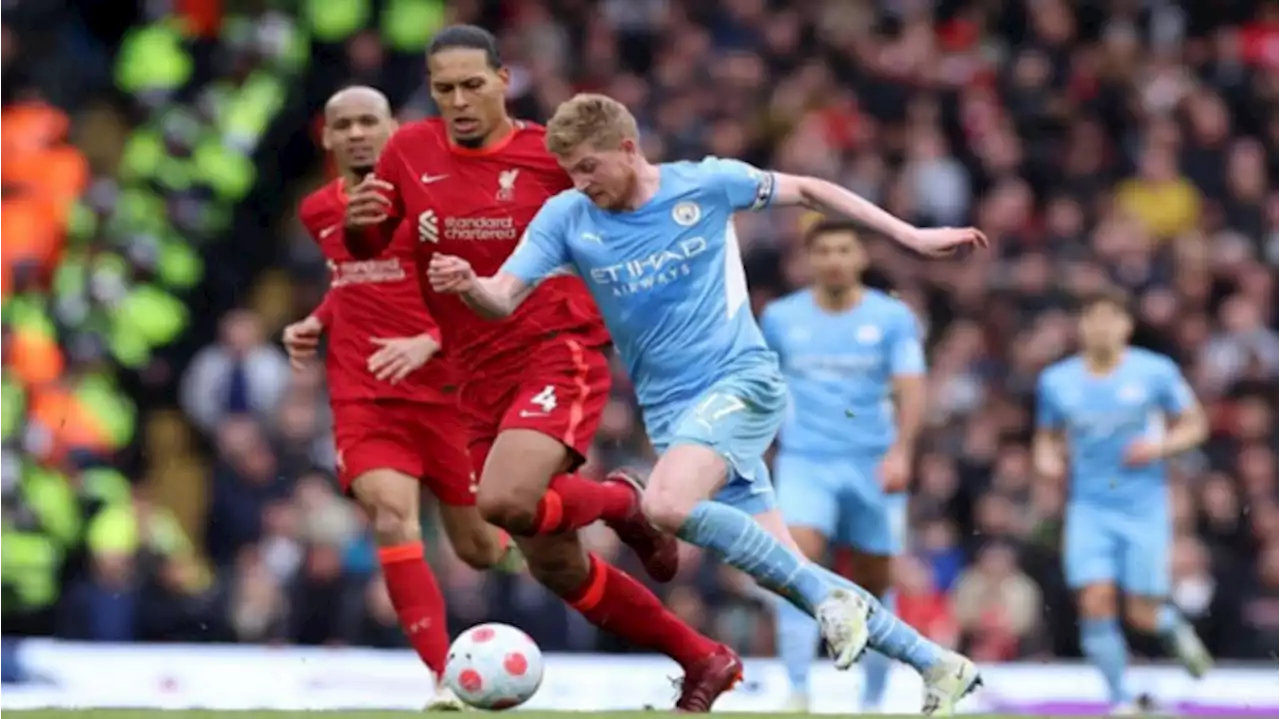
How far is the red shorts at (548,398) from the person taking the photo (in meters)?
12.2

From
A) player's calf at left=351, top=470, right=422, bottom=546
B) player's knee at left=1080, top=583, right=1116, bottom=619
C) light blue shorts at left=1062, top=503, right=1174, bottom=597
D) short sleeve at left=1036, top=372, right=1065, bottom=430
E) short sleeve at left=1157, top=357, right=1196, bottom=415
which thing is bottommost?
player's knee at left=1080, top=583, right=1116, bottom=619

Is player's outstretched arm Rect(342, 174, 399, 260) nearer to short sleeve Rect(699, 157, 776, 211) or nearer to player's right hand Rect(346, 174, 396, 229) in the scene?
player's right hand Rect(346, 174, 396, 229)

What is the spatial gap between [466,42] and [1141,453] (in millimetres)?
5958

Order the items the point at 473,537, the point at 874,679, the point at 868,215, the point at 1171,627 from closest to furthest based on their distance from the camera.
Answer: the point at 868,215 → the point at 473,537 → the point at 874,679 → the point at 1171,627

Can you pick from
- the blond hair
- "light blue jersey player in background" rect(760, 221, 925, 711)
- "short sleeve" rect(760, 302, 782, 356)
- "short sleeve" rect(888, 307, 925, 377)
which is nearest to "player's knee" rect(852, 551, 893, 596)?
"light blue jersey player in background" rect(760, 221, 925, 711)

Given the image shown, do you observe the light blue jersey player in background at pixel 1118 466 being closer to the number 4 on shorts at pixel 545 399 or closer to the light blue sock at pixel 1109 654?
the light blue sock at pixel 1109 654

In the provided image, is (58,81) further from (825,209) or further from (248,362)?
(825,209)

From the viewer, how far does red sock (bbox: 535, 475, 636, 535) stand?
12.1 meters

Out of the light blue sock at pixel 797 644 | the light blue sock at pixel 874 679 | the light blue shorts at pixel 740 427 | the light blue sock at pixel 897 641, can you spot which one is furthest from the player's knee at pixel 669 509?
the light blue sock at pixel 874 679

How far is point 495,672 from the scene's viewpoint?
11.7m

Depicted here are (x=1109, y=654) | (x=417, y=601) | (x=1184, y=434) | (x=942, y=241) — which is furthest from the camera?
(x=1184, y=434)

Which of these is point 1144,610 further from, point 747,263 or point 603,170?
point 603,170

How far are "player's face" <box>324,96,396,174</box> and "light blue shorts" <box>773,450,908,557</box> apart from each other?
333 centimetres

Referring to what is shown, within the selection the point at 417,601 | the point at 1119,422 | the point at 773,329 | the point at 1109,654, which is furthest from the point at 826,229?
the point at 417,601
